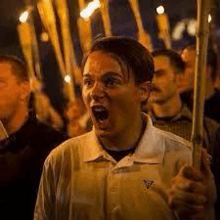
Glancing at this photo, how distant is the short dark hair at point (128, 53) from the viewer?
7.57 ft

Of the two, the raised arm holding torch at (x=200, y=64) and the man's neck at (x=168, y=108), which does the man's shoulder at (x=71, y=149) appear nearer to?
the raised arm holding torch at (x=200, y=64)

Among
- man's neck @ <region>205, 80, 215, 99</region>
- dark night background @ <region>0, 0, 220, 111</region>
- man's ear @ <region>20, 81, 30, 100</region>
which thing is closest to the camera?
man's ear @ <region>20, 81, 30, 100</region>

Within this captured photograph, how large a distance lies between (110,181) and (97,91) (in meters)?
0.35

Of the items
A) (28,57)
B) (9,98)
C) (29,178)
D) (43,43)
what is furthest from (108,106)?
(43,43)

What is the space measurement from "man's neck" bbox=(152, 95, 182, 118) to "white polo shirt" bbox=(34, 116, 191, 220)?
1271 millimetres

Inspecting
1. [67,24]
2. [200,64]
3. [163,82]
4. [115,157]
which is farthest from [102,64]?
[67,24]

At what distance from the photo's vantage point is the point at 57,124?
514cm

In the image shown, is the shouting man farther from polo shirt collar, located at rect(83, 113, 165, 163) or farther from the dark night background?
the dark night background

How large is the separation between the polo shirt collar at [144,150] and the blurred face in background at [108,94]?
0.06 m

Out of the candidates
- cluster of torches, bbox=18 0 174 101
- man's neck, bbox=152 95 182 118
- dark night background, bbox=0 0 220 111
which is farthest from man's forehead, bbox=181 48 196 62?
dark night background, bbox=0 0 220 111

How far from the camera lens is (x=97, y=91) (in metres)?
2.26

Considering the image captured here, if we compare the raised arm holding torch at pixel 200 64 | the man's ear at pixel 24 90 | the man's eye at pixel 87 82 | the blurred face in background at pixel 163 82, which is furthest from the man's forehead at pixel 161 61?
the raised arm holding torch at pixel 200 64

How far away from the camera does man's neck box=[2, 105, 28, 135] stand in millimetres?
3416

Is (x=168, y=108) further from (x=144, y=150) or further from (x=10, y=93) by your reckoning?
(x=144, y=150)
